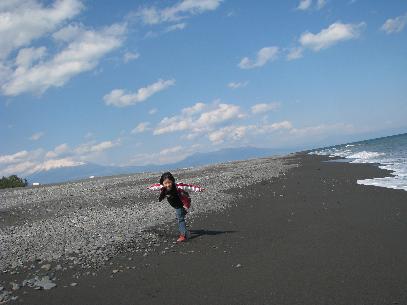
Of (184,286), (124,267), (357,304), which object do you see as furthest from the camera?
(124,267)

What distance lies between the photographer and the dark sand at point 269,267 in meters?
7.68

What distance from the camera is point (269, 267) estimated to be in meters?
9.23

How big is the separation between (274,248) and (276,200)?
888 cm

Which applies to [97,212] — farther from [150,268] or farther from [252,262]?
[252,262]

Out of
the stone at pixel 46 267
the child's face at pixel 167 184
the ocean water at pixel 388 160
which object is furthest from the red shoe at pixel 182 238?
the ocean water at pixel 388 160

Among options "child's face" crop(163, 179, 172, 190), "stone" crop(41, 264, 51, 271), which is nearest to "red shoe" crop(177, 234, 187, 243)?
Answer: "child's face" crop(163, 179, 172, 190)

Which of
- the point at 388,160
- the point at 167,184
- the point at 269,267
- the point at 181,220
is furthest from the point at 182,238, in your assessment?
the point at 388,160

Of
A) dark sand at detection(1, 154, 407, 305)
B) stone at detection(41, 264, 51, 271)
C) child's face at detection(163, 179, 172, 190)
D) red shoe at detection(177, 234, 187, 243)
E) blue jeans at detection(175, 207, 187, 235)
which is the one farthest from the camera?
child's face at detection(163, 179, 172, 190)

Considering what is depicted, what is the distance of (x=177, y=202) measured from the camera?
12.9 m

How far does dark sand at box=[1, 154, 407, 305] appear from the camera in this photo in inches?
302

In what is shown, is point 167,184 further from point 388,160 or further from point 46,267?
point 388,160

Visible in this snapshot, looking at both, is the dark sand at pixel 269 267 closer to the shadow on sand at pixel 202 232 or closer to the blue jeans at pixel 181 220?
the shadow on sand at pixel 202 232

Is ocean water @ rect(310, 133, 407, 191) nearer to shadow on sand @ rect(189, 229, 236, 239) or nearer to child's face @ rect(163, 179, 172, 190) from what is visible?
shadow on sand @ rect(189, 229, 236, 239)

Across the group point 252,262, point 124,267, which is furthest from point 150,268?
point 252,262
